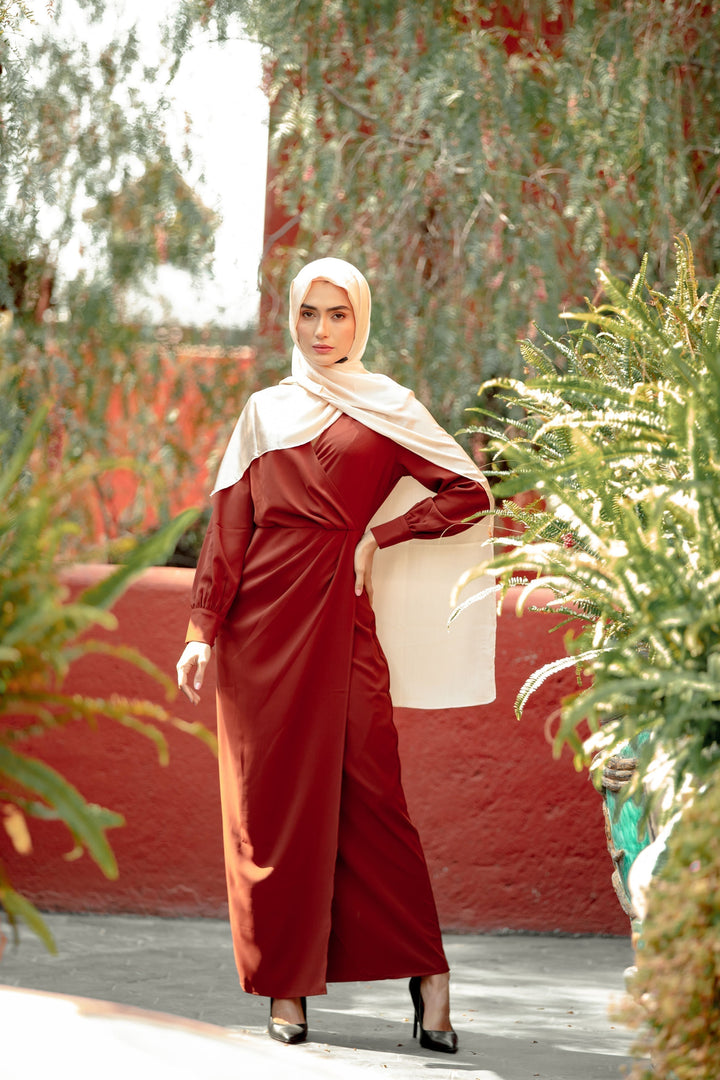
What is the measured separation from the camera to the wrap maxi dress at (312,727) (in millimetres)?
3123

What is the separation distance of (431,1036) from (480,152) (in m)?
3.13

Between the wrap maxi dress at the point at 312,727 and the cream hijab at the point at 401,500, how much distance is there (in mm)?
50

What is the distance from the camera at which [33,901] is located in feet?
14.4

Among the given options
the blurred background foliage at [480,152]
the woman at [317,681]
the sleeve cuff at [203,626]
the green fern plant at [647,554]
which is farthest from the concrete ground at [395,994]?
the blurred background foliage at [480,152]

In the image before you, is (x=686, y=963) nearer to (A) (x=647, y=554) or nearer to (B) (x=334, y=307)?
(A) (x=647, y=554)

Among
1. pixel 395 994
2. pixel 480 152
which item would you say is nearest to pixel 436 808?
pixel 395 994

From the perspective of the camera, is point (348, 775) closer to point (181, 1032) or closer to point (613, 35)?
point (181, 1032)

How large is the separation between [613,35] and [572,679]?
237 cm

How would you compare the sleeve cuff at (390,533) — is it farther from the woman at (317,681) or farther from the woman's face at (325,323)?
the woman's face at (325,323)

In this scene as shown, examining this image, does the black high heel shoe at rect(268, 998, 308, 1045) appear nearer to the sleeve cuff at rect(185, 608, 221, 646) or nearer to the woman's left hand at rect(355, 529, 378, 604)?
the sleeve cuff at rect(185, 608, 221, 646)

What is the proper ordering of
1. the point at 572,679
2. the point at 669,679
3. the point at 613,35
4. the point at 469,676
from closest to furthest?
1. the point at 669,679
2. the point at 469,676
3. the point at 572,679
4. the point at 613,35

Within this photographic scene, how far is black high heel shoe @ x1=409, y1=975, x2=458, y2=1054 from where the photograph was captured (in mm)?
3127

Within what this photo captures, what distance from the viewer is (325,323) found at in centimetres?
331

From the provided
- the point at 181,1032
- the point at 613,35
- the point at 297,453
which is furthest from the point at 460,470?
the point at 613,35
